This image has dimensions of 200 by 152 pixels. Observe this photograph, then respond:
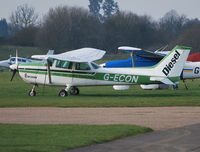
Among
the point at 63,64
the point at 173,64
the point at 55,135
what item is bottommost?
the point at 55,135

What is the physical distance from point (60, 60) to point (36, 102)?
4.85m

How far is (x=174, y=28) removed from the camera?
98.6 meters

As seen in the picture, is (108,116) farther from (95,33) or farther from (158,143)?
(95,33)

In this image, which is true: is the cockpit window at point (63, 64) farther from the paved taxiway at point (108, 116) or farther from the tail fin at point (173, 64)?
the paved taxiway at point (108, 116)

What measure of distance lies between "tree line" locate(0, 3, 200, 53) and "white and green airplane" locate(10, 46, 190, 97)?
47.9 m

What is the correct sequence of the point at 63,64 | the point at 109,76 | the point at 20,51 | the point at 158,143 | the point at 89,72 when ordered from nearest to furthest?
1. the point at 158,143
2. the point at 109,76
3. the point at 89,72
4. the point at 63,64
5. the point at 20,51

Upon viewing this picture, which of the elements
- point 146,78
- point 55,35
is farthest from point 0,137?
point 55,35

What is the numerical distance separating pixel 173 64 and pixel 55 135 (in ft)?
48.1

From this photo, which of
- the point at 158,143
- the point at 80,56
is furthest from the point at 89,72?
the point at 158,143

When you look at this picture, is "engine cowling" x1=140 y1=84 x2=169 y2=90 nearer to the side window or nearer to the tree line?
the side window

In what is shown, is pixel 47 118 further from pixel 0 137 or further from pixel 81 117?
pixel 0 137

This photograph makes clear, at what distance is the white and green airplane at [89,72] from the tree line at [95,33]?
157 ft

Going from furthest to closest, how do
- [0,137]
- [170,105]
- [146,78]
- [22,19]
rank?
1. [22,19]
2. [146,78]
3. [170,105]
4. [0,137]

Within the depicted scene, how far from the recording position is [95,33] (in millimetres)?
87000
